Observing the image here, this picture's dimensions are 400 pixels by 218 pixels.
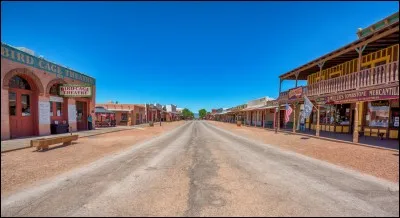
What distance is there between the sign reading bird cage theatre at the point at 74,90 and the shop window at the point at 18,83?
2517mm

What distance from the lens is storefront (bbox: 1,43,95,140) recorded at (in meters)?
12.1

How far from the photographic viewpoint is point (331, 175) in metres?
5.58

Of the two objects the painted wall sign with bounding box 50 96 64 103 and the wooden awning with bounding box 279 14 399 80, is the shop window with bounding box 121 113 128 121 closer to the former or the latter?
the painted wall sign with bounding box 50 96 64 103

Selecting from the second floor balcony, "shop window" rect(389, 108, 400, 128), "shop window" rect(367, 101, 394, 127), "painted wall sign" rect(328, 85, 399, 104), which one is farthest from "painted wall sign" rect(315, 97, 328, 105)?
"shop window" rect(389, 108, 400, 128)

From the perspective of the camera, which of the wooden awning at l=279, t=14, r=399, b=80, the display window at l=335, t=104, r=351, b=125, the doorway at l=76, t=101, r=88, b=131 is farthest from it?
the doorway at l=76, t=101, r=88, b=131

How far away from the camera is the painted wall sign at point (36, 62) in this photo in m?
12.0

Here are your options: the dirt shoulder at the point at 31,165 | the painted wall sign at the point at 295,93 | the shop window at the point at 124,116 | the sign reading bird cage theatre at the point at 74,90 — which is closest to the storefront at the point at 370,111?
the painted wall sign at the point at 295,93

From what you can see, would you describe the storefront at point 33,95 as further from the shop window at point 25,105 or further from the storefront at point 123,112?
the storefront at point 123,112

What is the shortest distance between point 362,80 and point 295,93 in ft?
22.9

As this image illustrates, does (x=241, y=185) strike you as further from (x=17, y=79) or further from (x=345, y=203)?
(x=17, y=79)

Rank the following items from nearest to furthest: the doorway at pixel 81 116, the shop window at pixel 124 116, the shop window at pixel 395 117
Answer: the shop window at pixel 395 117 → the doorway at pixel 81 116 → the shop window at pixel 124 116

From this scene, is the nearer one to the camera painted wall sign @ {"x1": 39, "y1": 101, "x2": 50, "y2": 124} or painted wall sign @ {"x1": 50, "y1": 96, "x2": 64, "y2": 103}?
painted wall sign @ {"x1": 39, "y1": 101, "x2": 50, "y2": 124}

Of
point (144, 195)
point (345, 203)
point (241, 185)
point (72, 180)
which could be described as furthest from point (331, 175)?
point (72, 180)

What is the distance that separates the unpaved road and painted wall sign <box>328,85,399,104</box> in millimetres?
6635
